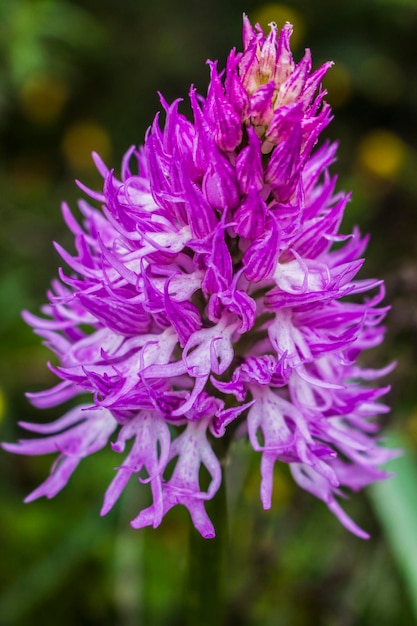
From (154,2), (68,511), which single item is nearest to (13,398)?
(68,511)

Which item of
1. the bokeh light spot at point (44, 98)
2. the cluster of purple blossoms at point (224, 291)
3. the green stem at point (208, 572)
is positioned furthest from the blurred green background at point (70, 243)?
the cluster of purple blossoms at point (224, 291)

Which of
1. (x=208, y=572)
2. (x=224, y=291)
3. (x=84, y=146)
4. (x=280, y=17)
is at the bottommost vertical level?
(x=208, y=572)

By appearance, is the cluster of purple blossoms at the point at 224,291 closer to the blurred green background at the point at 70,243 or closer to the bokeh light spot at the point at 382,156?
the blurred green background at the point at 70,243

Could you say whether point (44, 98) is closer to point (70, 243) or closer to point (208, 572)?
point (70, 243)

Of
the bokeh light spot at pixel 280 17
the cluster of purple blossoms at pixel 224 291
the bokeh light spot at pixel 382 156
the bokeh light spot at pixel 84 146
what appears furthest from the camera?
the bokeh light spot at pixel 280 17

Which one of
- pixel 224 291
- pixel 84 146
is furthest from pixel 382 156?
pixel 224 291

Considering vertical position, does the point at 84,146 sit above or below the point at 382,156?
above
